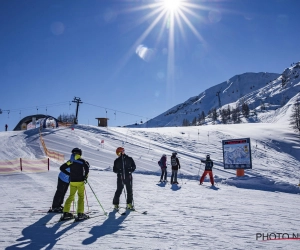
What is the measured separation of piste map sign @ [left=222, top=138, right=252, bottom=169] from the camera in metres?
18.6

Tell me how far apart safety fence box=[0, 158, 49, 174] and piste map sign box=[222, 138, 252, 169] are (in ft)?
43.3

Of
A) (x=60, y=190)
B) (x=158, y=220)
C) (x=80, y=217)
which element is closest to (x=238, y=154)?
(x=158, y=220)

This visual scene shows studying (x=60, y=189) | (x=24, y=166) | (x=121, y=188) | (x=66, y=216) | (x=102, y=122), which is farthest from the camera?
(x=102, y=122)

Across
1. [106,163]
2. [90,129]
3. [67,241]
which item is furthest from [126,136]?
[67,241]

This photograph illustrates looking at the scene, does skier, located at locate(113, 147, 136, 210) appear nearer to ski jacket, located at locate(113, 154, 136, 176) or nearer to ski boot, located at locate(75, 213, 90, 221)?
ski jacket, located at locate(113, 154, 136, 176)

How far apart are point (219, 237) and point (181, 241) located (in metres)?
0.89

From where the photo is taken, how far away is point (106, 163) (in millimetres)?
24047

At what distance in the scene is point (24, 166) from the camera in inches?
782

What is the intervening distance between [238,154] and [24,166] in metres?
15.8

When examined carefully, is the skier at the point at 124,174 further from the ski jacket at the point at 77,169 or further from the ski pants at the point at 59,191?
the ski pants at the point at 59,191

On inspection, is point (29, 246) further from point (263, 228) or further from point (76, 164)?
point (263, 228)

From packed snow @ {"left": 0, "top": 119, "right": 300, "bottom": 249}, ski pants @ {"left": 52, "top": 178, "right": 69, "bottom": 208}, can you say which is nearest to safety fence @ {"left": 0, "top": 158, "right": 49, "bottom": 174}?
packed snow @ {"left": 0, "top": 119, "right": 300, "bottom": 249}

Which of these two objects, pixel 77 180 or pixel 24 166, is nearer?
pixel 77 180

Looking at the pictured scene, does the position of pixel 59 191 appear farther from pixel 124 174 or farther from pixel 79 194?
pixel 124 174
